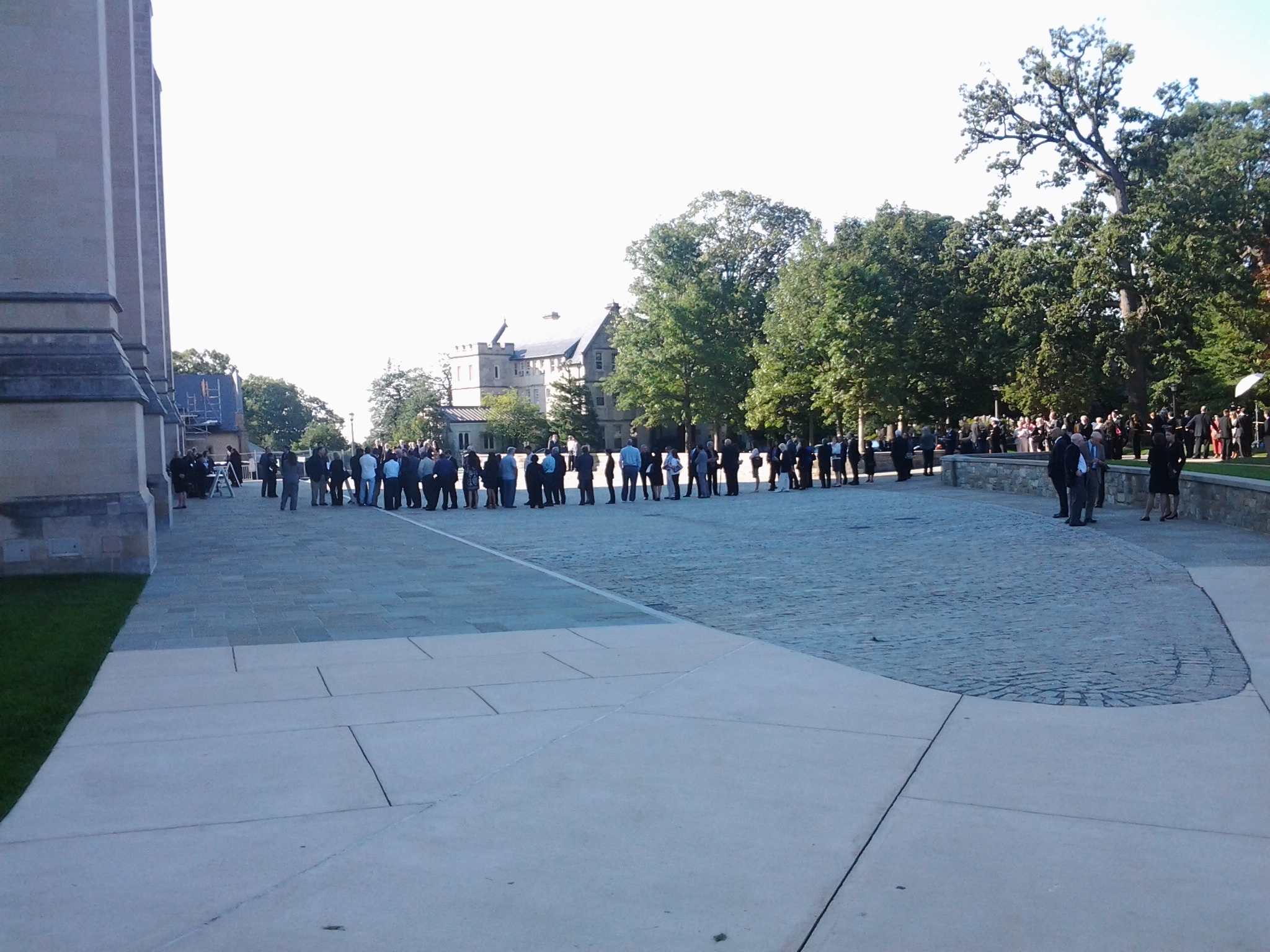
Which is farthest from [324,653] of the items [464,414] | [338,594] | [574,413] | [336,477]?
[464,414]

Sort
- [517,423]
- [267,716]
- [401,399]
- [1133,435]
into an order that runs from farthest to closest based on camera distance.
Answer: [401,399] → [517,423] → [1133,435] → [267,716]

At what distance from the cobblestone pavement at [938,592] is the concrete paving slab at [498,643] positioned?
61.2 inches

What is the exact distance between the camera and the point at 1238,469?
25.7 metres

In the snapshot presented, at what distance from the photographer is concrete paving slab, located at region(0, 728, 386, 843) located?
16.9 feet

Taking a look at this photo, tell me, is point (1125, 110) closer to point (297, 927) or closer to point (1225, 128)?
point (1225, 128)

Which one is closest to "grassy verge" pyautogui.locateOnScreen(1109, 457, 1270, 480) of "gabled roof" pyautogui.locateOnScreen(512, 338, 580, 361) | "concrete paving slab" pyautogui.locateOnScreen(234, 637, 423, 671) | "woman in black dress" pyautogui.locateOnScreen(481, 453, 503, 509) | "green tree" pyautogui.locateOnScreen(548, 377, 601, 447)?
"woman in black dress" pyautogui.locateOnScreen(481, 453, 503, 509)

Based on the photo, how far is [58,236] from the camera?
14.9 meters

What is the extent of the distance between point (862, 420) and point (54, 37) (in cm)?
3981

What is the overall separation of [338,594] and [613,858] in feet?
28.5

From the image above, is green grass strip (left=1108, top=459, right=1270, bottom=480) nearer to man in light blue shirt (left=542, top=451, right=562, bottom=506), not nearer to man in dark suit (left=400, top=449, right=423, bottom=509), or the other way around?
man in light blue shirt (left=542, top=451, right=562, bottom=506)

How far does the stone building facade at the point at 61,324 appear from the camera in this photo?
47.1 feet

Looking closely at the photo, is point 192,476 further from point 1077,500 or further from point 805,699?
point 805,699

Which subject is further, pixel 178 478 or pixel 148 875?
pixel 178 478

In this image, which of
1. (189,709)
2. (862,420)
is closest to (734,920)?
(189,709)
